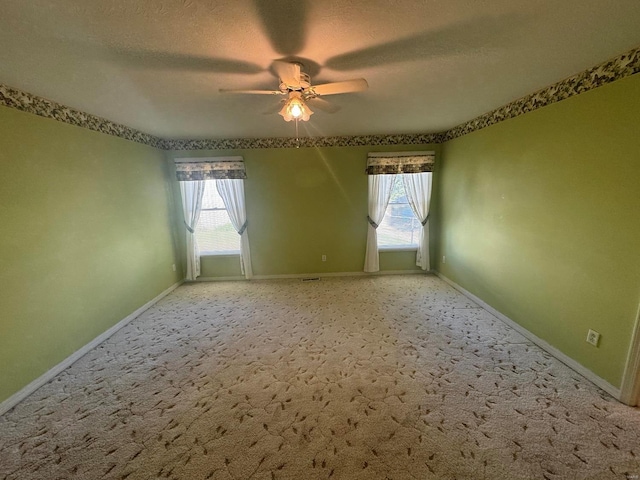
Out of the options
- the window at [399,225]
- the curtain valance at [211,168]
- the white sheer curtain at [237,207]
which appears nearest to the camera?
the curtain valance at [211,168]

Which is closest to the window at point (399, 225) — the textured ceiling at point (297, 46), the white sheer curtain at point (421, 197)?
the white sheer curtain at point (421, 197)

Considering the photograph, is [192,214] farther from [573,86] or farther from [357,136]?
[573,86]

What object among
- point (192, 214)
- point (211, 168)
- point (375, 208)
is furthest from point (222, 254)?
point (375, 208)

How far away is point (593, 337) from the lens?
1.95 meters

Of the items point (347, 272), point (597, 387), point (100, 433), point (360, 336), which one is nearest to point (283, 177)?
point (347, 272)

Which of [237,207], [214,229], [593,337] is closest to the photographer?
[593,337]

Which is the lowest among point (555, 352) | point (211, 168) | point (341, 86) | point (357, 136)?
point (555, 352)

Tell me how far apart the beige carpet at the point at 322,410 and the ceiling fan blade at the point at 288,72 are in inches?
89.4

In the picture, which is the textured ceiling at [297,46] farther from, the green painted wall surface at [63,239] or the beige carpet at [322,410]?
the beige carpet at [322,410]

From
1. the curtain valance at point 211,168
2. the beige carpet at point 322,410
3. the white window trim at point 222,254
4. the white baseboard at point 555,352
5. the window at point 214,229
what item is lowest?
the beige carpet at point 322,410

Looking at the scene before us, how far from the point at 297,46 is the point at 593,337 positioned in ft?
10.0

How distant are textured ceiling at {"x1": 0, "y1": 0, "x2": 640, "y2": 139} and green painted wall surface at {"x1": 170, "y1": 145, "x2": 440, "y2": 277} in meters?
1.64

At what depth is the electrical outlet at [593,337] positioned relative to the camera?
6.29ft

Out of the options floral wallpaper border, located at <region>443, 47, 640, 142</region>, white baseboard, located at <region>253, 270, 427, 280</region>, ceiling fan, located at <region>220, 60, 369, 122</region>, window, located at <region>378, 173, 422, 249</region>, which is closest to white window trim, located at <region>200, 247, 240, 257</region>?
white baseboard, located at <region>253, 270, 427, 280</region>
